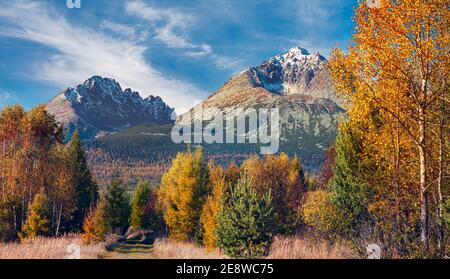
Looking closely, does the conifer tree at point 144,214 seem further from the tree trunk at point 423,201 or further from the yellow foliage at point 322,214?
the tree trunk at point 423,201

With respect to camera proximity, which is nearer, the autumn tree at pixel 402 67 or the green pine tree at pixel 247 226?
the autumn tree at pixel 402 67

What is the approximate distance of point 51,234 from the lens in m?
36.4

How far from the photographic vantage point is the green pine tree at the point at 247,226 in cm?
1817

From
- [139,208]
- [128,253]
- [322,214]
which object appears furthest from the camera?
[139,208]

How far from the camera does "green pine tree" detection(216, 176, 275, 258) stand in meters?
18.2

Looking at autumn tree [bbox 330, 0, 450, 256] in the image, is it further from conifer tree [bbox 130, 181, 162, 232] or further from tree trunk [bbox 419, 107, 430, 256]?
conifer tree [bbox 130, 181, 162, 232]

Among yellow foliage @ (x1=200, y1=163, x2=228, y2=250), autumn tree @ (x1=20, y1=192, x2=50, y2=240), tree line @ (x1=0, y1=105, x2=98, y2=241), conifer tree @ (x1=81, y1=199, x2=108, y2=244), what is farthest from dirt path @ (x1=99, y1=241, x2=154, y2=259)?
tree line @ (x1=0, y1=105, x2=98, y2=241)

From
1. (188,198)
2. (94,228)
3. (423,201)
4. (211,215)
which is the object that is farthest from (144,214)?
(423,201)

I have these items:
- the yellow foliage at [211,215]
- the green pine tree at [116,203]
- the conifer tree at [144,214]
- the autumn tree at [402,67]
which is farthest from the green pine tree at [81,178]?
the autumn tree at [402,67]

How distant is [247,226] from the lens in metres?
18.6

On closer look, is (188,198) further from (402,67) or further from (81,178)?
(81,178)
